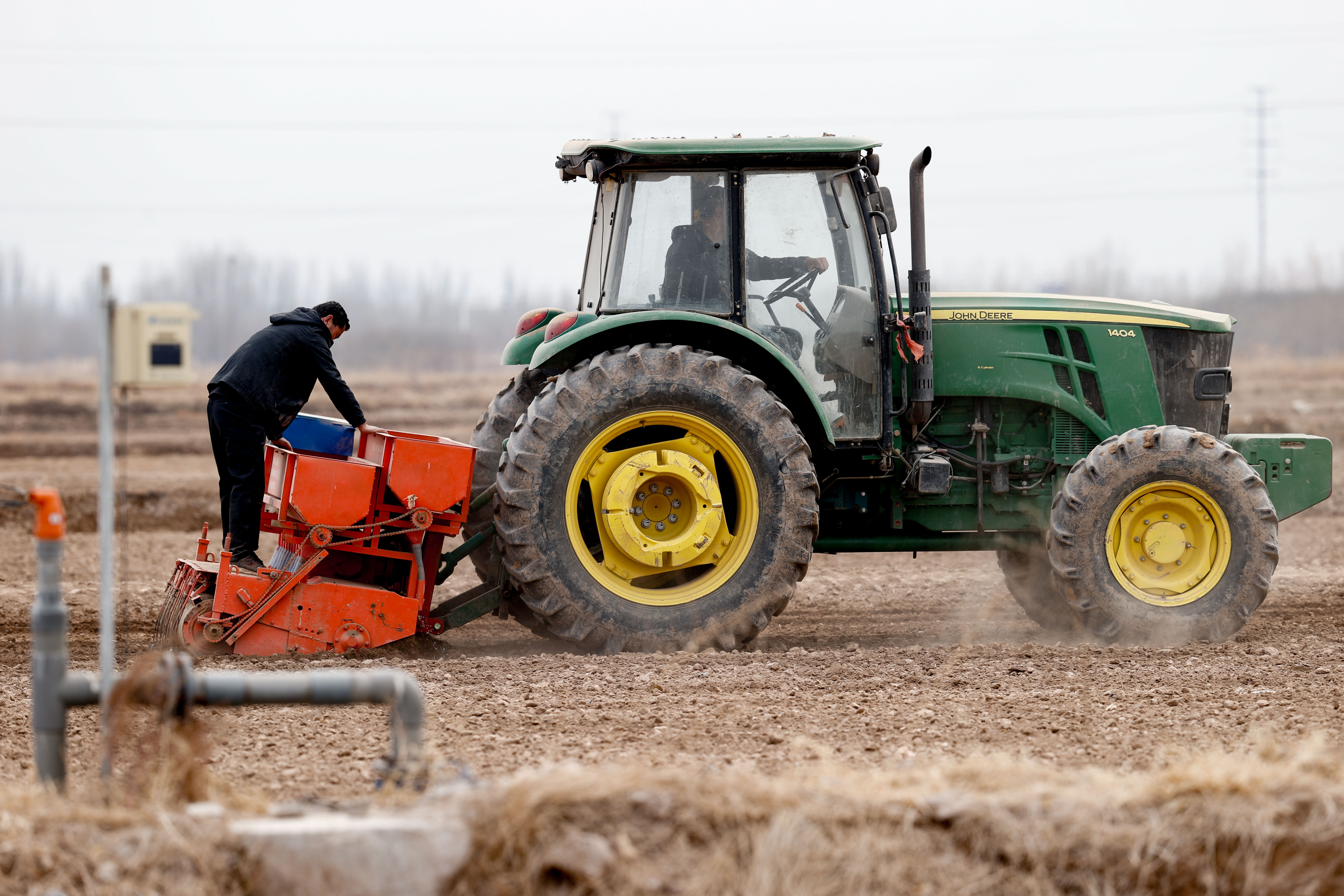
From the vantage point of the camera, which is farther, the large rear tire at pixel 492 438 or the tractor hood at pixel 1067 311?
the tractor hood at pixel 1067 311

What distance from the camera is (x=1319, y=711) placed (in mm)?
4801

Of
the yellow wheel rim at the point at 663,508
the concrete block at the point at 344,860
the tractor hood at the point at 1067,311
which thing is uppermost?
the tractor hood at the point at 1067,311

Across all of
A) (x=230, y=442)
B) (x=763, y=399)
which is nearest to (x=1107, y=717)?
(x=763, y=399)

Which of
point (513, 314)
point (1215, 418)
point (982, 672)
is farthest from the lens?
point (513, 314)

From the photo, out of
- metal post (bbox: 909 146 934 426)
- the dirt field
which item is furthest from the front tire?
metal post (bbox: 909 146 934 426)

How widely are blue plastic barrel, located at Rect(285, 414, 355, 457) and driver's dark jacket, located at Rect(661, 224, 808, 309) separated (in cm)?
186

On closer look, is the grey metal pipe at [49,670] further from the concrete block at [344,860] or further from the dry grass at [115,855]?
the concrete block at [344,860]

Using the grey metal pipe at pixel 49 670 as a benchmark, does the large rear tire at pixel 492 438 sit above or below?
above

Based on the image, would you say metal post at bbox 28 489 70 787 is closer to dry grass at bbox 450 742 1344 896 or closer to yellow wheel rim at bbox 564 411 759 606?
dry grass at bbox 450 742 1344 896

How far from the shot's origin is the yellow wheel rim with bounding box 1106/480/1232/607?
633 centimetres

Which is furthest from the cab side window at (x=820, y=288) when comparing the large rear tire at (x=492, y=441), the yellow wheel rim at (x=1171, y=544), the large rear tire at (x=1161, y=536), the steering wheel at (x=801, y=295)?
the yellow wheel rim at (x=1171, y=544)

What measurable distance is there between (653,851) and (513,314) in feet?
237

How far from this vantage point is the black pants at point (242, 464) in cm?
621

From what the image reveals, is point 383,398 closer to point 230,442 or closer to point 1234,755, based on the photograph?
point 230,442
